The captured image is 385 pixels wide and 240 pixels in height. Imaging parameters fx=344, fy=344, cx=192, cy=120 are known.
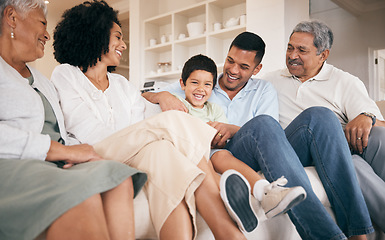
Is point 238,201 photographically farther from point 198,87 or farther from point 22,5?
point 22,5

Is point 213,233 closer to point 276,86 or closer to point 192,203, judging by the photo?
point 192,203

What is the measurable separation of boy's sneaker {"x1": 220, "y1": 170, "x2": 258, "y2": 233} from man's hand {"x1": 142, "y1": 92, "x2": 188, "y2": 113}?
24.6 inches

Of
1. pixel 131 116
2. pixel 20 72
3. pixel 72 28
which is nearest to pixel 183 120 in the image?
pixel 131 116

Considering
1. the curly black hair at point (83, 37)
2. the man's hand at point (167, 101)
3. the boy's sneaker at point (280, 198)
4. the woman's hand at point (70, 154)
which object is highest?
the curly black hair at point (83, 37)

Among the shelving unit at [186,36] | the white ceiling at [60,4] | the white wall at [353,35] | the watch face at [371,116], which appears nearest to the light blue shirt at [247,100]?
the watch face at [371,116]

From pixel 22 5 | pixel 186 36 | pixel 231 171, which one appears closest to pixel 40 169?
pixel 231 171

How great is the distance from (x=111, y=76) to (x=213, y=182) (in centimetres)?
84

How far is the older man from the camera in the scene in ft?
5.29

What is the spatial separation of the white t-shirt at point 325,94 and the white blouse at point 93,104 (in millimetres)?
844

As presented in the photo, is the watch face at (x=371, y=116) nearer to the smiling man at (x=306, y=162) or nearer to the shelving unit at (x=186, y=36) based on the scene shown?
the smiling man at (x=306, y=162)

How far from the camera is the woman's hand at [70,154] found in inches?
42.0

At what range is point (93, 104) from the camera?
1.49m

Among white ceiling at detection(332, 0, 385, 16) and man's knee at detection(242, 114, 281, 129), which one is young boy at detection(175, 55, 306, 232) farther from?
white ceiling at detection(332, 0, 385, 16)

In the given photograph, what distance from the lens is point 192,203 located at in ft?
3.61
